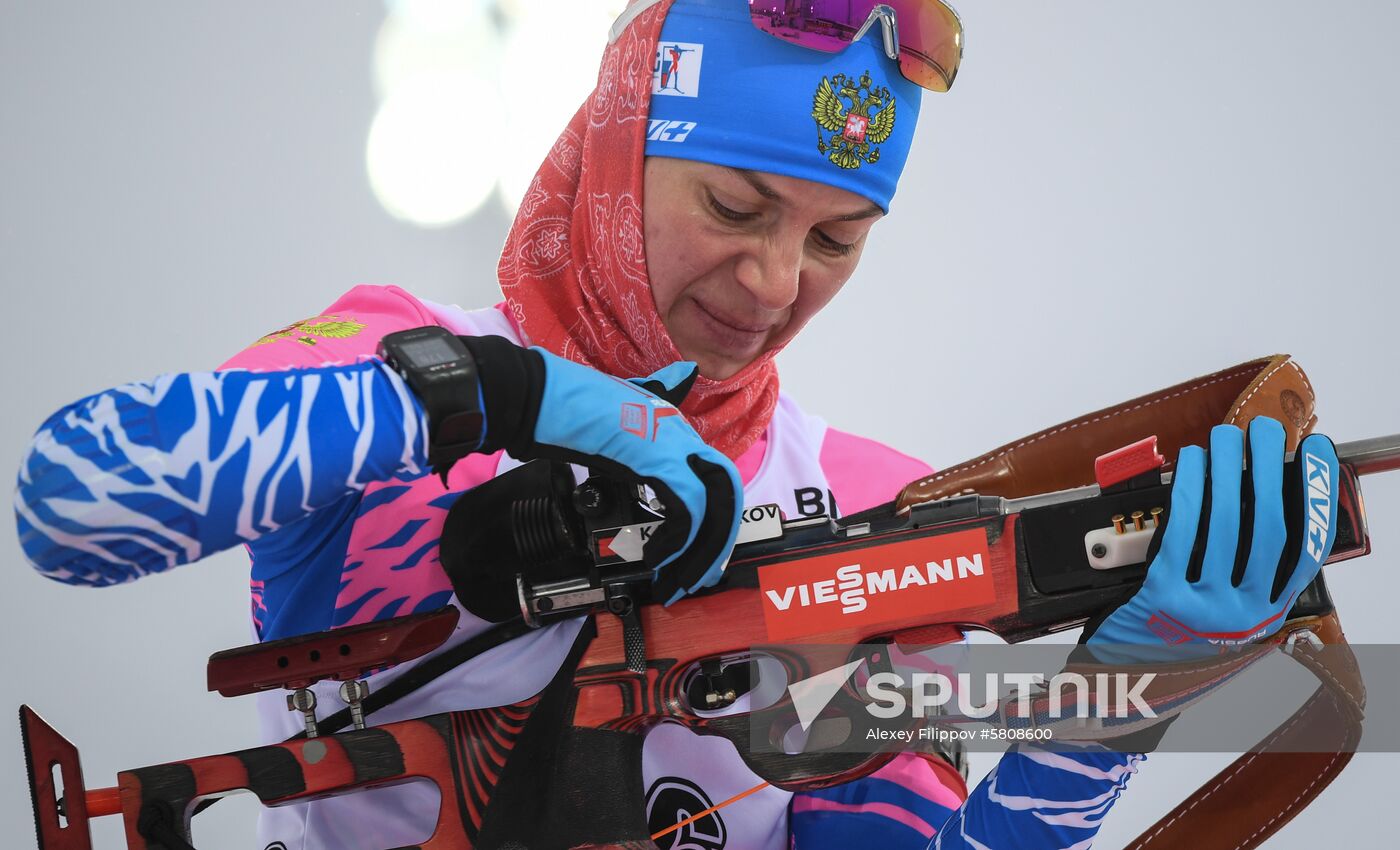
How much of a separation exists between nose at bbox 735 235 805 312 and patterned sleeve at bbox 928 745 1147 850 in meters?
0.42

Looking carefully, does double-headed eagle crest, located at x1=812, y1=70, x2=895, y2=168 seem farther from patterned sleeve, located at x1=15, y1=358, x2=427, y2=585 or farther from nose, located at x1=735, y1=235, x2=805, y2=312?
patterned sleeve, located at x1=15, y1=358, x2=427, y2=585

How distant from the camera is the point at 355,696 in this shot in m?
0.96

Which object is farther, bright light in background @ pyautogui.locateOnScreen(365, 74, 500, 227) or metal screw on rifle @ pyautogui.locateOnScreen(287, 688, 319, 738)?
bright light in background @ pyautogui.locateOnScreen(365, 74, 500, 227)

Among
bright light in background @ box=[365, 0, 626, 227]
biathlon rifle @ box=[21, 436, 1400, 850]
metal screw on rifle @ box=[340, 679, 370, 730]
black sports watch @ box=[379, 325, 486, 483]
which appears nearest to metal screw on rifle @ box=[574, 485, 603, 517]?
biathlon rifle @ box=[21, 436, 1400, 850]

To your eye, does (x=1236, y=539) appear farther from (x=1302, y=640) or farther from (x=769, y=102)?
(x=769, y=102)

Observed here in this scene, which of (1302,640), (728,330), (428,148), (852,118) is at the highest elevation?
(428,148)

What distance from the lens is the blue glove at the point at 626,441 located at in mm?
856

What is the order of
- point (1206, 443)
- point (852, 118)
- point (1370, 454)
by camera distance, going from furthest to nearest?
1. point (852, 118)
2. point (1206, 443)
3. point (1370, 454)

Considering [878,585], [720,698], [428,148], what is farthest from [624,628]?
[428,148]

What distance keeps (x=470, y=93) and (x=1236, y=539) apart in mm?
1269

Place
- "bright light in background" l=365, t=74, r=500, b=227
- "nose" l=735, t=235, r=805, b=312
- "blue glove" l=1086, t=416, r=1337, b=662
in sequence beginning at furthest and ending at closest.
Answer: "bright light in background" l=365, t=74, r=500, b=227
"nose" l=735, t=235, r=805, b=312
"blue glove" l=1086, t=416, r=1337, b=662

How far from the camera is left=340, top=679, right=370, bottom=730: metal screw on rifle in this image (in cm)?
96

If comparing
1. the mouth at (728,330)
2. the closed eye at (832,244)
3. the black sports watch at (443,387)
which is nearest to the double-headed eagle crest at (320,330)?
the black sports watch at (443,387)

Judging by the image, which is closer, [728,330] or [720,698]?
[720,698]
